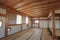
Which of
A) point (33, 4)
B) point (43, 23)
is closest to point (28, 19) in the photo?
point (43, 23)

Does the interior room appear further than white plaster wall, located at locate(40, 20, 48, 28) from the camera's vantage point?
No

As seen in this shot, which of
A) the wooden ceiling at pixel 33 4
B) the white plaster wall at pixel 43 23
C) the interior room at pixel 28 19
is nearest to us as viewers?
the wooden ceiling at pixel 33 4

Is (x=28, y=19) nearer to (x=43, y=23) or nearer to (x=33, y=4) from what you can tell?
(x=43, y=23)

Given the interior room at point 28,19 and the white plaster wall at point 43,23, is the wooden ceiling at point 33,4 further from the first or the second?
the white plaster wall at point 43,23

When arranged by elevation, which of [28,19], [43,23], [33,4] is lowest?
[43,23]

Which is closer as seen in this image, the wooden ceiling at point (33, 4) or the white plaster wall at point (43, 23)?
the wooden ceiling at point (33, 4)

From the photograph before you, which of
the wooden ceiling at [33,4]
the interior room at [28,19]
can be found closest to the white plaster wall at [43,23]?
the interior room at [28,19]

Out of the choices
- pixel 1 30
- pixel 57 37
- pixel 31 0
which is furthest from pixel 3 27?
pixel 57 37

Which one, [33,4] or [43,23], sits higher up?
[33,4]

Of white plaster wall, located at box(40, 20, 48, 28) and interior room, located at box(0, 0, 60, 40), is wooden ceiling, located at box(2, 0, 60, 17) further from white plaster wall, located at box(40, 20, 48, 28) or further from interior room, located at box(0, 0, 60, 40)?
white plaster wall, located at box(40, 20, 48, 28)

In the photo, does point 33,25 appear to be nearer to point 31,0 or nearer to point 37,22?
point 37,22

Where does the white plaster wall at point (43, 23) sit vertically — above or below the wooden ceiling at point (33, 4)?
below

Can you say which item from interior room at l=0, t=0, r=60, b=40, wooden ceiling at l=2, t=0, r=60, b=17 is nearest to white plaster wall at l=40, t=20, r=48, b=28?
interior room at l=0, t=0, r=60, b=40

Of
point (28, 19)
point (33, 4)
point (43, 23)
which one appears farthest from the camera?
point (28, 19)
